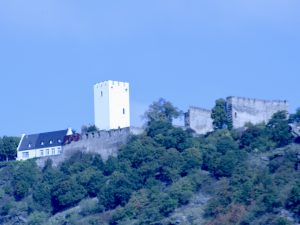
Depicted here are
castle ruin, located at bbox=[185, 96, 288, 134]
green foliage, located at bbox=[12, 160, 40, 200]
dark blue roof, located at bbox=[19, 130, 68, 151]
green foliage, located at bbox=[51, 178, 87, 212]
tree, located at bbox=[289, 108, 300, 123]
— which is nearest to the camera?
green foliage, located at bbox=[51, 178, 87, 212]

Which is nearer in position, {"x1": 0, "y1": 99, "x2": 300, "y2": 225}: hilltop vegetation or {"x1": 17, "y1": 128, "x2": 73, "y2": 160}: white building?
{"x1": 0, "y1": 99, "x2": 300, "y2": 225}: hilltop vegetation

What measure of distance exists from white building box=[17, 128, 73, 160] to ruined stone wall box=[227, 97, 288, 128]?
10.8 meters

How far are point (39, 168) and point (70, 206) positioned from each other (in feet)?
22.0

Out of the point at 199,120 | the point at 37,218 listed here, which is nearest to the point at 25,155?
the point at 199,120

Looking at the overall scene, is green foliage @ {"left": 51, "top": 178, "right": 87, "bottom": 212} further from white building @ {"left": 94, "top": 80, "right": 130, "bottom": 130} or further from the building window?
the building window

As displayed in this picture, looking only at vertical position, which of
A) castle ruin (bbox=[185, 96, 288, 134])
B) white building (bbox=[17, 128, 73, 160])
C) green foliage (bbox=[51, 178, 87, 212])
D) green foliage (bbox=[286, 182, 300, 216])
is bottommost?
green foliage (bbox=[286, 182, 300, 216])

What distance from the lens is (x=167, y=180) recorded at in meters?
72.3

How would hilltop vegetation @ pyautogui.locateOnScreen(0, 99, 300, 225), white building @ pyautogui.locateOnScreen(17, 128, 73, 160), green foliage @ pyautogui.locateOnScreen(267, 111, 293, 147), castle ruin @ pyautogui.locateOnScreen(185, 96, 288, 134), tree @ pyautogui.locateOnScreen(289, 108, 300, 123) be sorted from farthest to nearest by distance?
white building @ pyautogui.locateOnScreen(17, 128, 73, 160) < castle ruin @ pyautogui.locateOnScreen(185, 96, 288, 134) < tree @ pyautogui.locateOnScreen(289, 108, 300, 123) < green foliage @ pyautogui.locateOnScreen(267, 111, 293, 147) < hilltop vegetation @ pyautogui.locateOnScreen(0, 99, 300, 225)

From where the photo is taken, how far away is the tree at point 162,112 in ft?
265

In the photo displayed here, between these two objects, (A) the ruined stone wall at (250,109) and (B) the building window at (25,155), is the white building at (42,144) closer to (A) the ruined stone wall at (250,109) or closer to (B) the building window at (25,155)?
(B) the building window at (25,155)

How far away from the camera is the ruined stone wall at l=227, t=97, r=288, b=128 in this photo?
78562 mm

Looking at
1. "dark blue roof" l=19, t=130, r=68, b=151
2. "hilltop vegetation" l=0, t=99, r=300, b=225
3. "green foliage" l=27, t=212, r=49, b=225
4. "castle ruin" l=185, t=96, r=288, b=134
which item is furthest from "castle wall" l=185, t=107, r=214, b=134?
"green foliage" l=27, t=212, r=49, b=225

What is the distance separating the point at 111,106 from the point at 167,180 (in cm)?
1057

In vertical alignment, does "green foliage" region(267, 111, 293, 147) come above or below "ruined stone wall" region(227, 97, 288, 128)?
below
